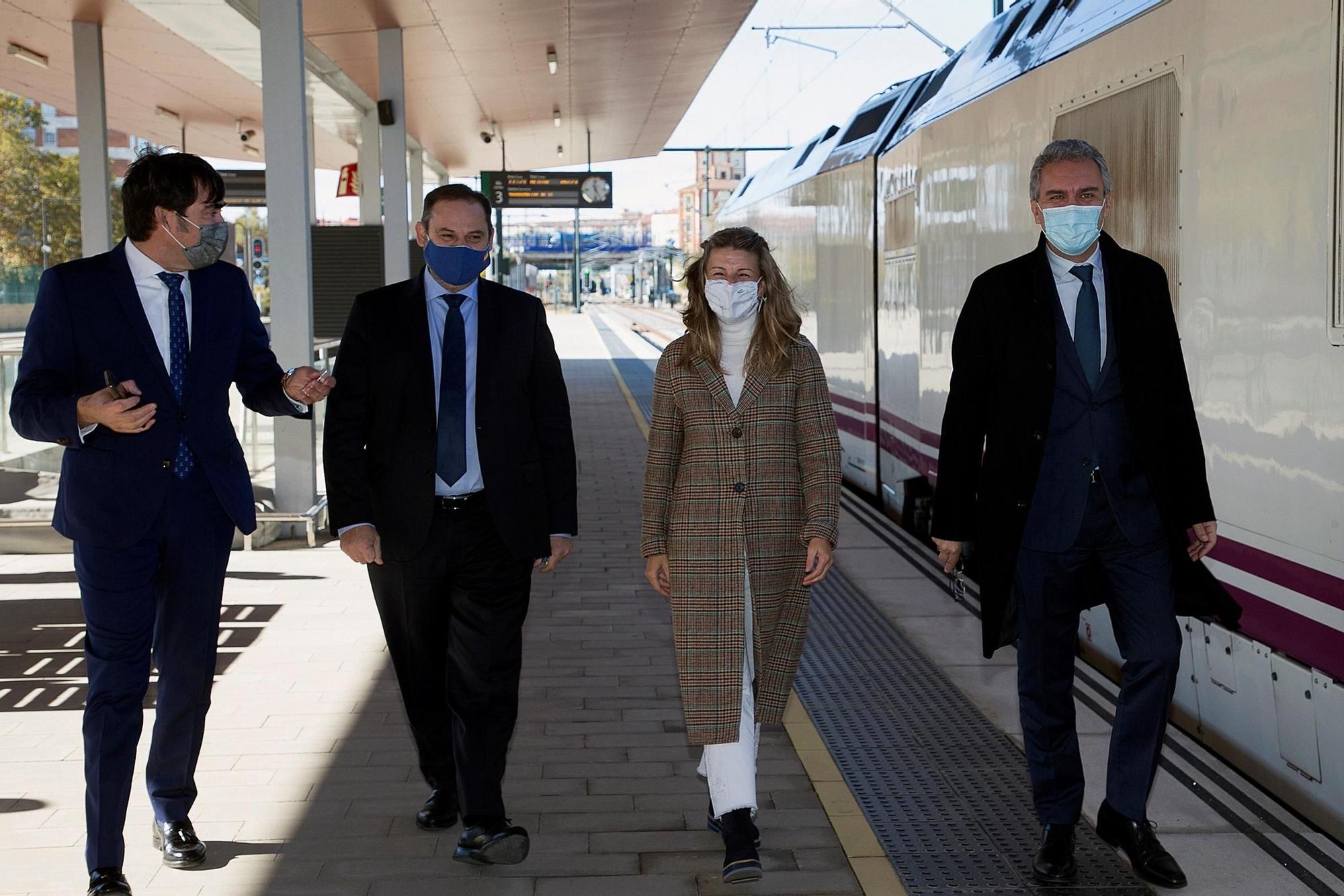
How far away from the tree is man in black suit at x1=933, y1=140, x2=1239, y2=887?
1419 inches

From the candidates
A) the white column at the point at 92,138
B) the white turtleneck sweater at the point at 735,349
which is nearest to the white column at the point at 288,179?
the white column at the point at 92,138

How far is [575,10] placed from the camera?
40.9ft

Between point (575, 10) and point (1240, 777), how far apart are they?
9.70 m

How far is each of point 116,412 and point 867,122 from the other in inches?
338

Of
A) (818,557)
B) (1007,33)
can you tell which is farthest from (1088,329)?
(1007,33)

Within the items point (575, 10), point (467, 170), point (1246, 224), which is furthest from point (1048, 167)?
point (467, 170)

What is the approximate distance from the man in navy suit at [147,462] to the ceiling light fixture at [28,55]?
11.2 m

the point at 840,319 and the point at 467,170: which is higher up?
the point at 467,170

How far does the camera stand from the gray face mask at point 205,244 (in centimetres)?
377

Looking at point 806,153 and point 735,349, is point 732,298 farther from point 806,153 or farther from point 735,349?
point 806,153

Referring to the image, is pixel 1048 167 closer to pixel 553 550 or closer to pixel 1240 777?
pixel 553 550

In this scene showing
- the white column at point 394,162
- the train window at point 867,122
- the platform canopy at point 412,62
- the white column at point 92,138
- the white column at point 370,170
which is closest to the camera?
the train window at point 867,122

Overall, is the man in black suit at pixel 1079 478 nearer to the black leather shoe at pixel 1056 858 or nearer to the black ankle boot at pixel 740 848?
the black leather shoe at pixel 1056 858

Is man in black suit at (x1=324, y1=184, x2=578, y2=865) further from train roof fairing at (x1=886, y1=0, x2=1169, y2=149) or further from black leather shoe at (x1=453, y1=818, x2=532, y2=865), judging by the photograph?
train roof fairing at (x1=886, y1=0, x2=1169, y2=149)
